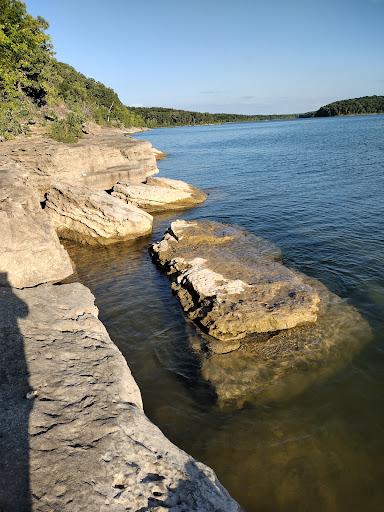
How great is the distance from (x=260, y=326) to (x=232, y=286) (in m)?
1.61

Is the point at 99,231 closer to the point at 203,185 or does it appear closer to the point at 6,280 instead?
the point at 6,280

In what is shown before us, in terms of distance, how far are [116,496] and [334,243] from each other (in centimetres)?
1367

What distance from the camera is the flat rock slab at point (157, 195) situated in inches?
845

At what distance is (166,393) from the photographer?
7445 mm

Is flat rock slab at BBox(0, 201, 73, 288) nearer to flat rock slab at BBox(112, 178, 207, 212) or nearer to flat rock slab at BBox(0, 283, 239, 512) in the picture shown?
flat rock slab at BBox(0, 283, 239, 512)

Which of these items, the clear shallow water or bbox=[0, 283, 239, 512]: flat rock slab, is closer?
bbox=[0, 283, 239, 512]: flat rock slab

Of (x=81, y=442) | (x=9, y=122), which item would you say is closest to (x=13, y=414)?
(x=81, y=442)

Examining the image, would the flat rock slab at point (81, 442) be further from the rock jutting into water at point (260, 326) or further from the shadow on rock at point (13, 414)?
the rock jutting into water at point (260, 326)

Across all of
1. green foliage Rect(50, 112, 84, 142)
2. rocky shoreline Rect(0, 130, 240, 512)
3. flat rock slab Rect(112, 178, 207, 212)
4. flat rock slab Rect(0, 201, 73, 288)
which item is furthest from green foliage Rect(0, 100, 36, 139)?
rocky shoreline Rect(0, 130, 240, 512)

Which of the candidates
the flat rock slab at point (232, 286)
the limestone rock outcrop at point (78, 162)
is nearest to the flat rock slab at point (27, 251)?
the flat rock slab at point (232, 286)

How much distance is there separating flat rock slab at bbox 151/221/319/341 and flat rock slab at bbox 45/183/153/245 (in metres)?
2.82

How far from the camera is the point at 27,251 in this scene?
36.6 ft

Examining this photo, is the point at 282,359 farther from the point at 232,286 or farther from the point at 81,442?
the point at 81,442

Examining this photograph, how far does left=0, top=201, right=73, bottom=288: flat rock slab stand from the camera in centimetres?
1070
